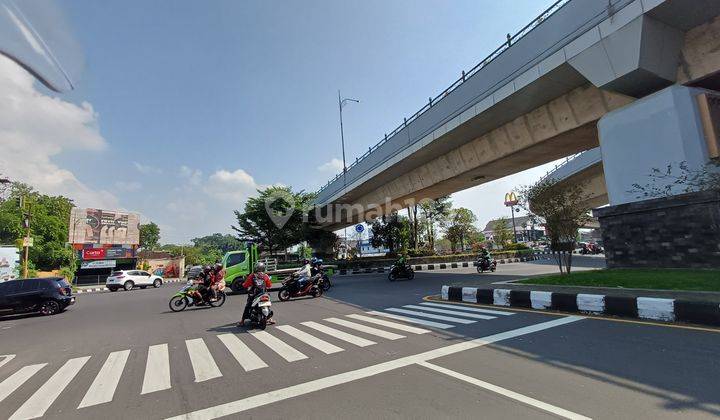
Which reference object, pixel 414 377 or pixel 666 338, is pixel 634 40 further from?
pixel 414 377

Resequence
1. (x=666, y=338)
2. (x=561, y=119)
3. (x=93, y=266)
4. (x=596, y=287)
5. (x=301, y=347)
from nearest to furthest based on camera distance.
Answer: (x=666, y=338) < (x=301, y=347) < (x=596, y=287) < (x=561, y=119) < (x=93, y=266)

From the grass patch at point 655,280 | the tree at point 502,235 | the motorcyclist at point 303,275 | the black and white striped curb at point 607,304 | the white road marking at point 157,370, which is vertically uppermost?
the tree at point 502,235

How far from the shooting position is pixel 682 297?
6.32 m

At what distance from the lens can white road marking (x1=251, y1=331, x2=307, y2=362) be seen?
213 inches

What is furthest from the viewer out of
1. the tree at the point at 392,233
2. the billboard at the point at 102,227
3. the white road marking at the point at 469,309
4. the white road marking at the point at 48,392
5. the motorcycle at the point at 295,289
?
the billboard at the point at 102,227

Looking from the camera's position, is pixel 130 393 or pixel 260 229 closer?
pixel 130 393

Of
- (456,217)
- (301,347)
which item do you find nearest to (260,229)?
(456,217)

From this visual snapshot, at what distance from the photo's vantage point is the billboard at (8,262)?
24703 mm

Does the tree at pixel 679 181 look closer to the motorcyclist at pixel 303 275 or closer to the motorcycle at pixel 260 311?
the motorcyclist at pixel 303 275

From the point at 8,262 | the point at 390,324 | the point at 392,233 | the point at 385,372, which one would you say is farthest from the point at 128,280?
the point at 385,372

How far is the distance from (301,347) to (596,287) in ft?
23.6

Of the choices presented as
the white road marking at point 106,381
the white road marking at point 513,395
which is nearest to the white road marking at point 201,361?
the white road marking at point 106,381

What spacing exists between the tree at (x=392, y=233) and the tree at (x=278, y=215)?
351 inches

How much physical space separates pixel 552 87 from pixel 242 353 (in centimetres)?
1262
